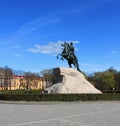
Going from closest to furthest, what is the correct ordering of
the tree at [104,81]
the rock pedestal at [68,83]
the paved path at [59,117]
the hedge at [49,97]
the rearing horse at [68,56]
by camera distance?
the paved path at [59,117], the hedge at [49,97], the rock pedestal at [68,83], the rearing horse at [68,56], the tree at [104,81]

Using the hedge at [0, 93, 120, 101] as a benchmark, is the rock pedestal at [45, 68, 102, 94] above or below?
above

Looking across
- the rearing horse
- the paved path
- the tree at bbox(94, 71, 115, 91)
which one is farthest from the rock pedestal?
the tree at bbox(94, 71, 115, 91)

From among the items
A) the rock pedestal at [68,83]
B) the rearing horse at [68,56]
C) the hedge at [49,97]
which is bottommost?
the hedge at [49,97]

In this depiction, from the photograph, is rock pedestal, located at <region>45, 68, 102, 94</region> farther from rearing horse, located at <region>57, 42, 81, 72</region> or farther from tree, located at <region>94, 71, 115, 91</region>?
tree, located at <region>94, 71, 115, 91</region>

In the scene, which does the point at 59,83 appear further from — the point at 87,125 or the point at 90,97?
the point at 87,125

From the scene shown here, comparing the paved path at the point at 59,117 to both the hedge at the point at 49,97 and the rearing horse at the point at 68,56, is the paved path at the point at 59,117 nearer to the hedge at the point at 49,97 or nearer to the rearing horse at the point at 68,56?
the hedge at the point at 49,97

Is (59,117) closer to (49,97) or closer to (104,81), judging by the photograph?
(49,97)

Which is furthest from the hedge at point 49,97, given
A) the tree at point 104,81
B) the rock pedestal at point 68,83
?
the tree at point 104,81

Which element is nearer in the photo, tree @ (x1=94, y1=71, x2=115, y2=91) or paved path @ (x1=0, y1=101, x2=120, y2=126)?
paved path @ (x1=0, y1=101, x2=120, y2=126)

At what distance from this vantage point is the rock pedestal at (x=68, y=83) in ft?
119

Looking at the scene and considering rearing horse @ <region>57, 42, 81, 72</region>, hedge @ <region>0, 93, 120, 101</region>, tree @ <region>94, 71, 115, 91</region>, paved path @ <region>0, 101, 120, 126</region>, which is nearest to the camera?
paved path @ <region>0, 101, 120, 126</region>

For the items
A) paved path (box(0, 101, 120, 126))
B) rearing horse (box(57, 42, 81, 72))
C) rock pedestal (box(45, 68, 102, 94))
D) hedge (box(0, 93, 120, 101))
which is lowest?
paved path (box(0, 101, 120, 126))

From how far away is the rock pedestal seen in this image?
36312 millimetres

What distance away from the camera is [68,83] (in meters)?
36.8
